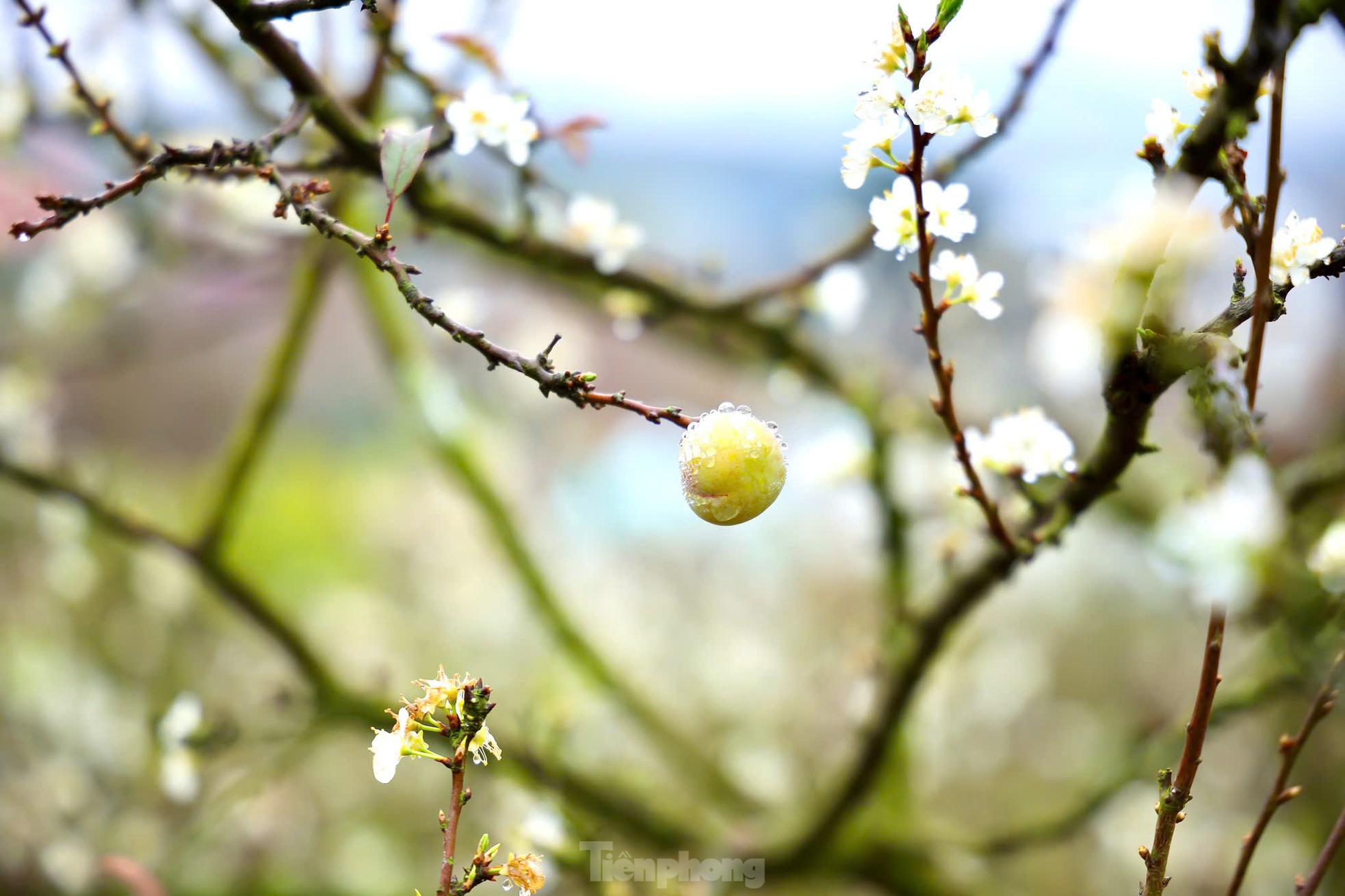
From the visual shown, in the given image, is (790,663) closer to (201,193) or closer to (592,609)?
(592,609)

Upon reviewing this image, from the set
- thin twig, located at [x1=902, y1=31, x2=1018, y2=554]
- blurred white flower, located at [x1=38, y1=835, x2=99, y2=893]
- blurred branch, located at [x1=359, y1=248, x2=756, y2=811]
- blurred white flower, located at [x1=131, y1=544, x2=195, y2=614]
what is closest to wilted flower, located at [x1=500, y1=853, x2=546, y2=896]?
thin twig, located at [x1=902, y1=31, x2=1018, y2=554]

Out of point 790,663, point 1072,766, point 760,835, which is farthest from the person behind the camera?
point 790,663

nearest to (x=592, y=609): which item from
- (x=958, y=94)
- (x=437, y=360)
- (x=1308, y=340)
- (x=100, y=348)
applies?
(x=437, y=360)

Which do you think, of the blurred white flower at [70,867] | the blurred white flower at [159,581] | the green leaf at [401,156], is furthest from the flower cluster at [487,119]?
the blurred white flower at [159,581]

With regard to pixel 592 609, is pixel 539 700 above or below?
below

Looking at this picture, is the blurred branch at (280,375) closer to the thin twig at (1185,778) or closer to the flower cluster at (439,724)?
the flower cluster at (439,724)
